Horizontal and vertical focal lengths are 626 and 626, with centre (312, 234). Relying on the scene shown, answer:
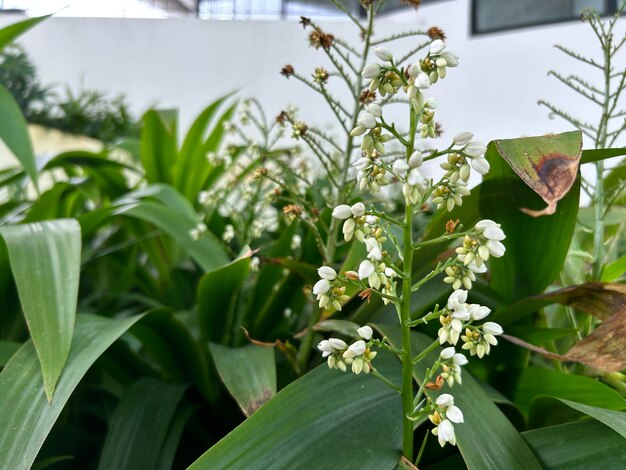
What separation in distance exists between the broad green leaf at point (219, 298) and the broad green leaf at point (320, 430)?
14cm

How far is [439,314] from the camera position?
31 cm

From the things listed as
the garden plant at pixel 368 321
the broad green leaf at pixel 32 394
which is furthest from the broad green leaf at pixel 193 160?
the broad green leaf at pixel 32 394

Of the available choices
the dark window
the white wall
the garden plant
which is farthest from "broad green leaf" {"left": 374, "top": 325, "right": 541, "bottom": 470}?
the white wall

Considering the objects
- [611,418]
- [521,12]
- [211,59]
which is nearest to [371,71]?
[611,418]

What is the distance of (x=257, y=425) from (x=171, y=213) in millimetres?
363

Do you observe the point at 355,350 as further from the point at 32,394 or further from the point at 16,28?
the point at 16,28

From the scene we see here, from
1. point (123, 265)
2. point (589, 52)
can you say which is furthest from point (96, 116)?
point (589, 52)

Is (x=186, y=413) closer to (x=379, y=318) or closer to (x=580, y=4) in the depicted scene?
(x=379, y=318)

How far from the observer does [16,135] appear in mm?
662

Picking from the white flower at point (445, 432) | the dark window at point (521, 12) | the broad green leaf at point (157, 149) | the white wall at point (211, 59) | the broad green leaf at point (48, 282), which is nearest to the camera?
the white flower at point (445, 432)

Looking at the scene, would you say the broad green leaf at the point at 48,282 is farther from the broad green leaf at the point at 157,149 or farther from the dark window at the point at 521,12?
the dark window at the point at 521,12

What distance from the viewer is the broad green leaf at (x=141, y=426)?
47cm

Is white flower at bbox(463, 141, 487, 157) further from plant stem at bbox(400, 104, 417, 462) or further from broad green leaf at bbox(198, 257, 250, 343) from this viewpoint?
broad green leaf at bbox(198, 257, 250, 343)

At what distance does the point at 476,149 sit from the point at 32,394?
0.99 ft
